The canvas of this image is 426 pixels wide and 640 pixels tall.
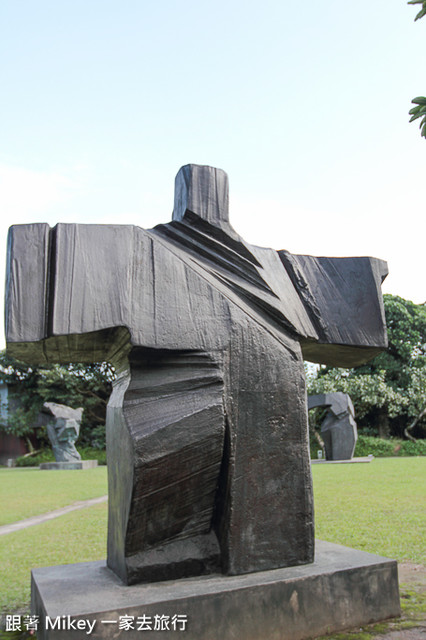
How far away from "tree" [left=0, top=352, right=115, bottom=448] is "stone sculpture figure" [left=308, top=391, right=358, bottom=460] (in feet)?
38.6

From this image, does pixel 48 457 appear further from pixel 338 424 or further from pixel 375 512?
pixel 375 512

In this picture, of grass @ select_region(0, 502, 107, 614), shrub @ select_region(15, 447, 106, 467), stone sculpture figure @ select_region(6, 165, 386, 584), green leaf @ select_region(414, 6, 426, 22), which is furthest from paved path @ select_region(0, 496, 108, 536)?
shrub @ select_region(15, 447, 106, 467)

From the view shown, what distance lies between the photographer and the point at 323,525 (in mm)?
5754

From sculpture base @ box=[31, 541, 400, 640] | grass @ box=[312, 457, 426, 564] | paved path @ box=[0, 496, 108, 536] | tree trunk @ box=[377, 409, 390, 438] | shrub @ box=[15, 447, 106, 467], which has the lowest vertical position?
shrub @ box=[15, 447, 106, 467]

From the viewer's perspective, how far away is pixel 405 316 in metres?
23.3

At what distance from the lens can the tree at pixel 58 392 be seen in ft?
82.2

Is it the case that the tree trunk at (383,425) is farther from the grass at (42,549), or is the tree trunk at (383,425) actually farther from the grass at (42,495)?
the grass at (42,549)

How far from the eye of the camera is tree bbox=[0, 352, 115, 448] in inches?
986

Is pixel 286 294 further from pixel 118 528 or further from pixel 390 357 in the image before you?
pixel 390 357

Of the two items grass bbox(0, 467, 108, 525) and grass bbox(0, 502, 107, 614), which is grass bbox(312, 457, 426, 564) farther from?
grass bbox(0, 467, 108, 525)

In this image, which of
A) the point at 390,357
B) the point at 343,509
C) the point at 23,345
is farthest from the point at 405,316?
the point at 23,345

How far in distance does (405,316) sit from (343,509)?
18.0 meters

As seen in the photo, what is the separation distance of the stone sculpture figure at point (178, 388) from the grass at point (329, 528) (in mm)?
763

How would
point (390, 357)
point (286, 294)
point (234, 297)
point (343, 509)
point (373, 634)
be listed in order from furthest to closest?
1. point (390, 357)
2. point (343, 509)
3. point (286, 294)
4. point (234, 297)
5. point (373, 634)
